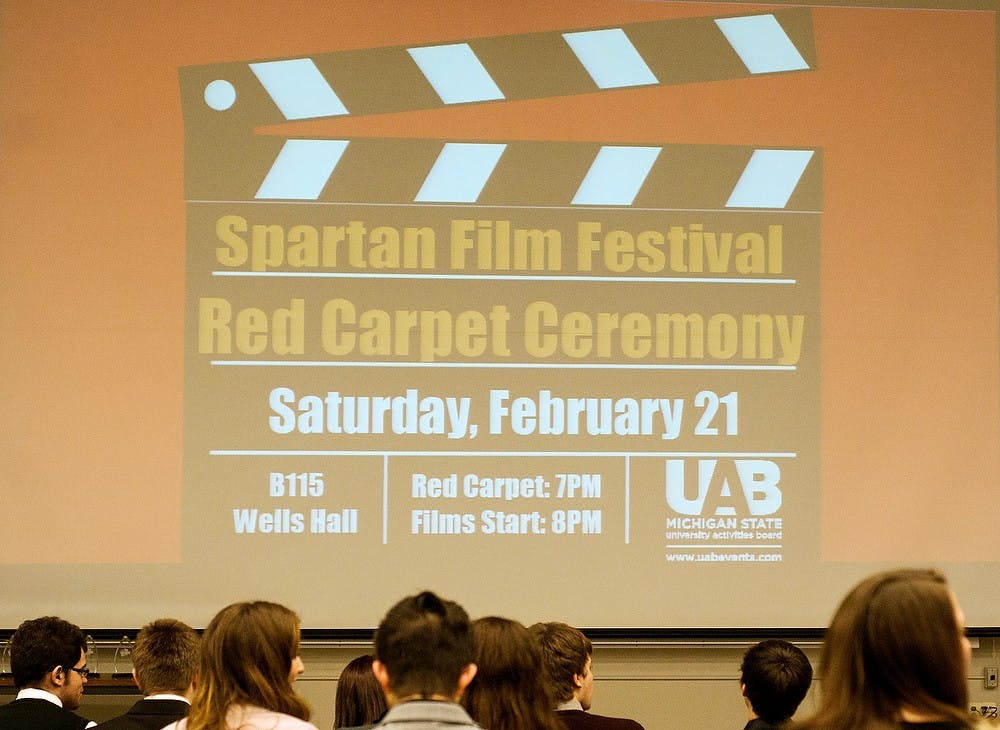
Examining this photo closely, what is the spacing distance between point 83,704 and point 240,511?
90cm

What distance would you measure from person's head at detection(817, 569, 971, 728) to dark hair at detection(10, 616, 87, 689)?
219 centimetres

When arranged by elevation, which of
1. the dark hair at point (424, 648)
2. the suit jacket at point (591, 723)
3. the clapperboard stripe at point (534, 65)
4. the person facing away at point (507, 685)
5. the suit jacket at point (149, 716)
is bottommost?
Answer: the suit jacket at point (591, 723)

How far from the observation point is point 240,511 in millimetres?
4539

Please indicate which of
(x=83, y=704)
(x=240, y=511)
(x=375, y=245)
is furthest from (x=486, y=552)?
(x=83, y=704)

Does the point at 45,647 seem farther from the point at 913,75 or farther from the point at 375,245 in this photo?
the point at 913,75

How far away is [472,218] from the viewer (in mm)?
4691

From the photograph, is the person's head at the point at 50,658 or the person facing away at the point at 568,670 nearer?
the person facing away at the point at 568,670

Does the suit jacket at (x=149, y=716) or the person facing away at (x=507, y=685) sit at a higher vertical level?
the person facing away at (x=507, y=685)

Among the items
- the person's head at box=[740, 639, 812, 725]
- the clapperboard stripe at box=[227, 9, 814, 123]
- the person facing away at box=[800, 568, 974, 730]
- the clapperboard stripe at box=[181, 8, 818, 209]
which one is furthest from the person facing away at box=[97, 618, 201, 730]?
the clapperboard stripe at box=[227, 9, 814, 123]

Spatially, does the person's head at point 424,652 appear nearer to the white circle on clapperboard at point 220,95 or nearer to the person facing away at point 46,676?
the person facing away at point 46,676

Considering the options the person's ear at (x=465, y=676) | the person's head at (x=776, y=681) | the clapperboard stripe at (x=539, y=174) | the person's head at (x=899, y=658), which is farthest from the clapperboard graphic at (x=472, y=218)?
the person's head at (x=899, y=658)

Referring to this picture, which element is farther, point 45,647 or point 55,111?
point 55,111

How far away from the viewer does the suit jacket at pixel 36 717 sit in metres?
2.81

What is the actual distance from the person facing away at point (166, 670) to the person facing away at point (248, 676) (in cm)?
46
